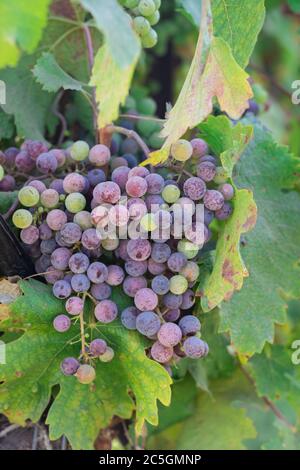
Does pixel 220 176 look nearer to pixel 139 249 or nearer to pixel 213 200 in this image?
pixel 213 200

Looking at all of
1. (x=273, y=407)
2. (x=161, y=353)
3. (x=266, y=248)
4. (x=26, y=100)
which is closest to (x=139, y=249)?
(x=161, y=353)

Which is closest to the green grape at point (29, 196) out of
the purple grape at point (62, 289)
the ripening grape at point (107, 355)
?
the purple grape at point (62, 289)

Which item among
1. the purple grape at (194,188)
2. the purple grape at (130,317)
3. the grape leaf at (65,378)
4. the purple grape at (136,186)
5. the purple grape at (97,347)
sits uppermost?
the purple grape at (194,188)

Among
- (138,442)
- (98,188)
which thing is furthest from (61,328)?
(138,442)

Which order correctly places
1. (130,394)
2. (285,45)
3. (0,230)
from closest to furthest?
(0,230) → (130,394) → (285,45)

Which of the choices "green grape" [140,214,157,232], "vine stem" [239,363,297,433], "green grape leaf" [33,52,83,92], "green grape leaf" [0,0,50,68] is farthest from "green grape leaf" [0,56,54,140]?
"vine stem" [239,363,297,433]

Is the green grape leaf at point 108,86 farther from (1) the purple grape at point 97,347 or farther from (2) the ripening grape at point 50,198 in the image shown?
(1) the purple grape at point 97,347
